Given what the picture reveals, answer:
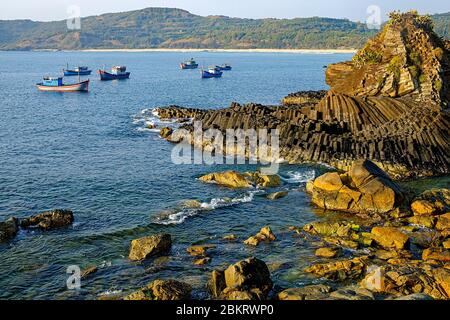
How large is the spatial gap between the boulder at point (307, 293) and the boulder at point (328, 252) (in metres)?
5.38

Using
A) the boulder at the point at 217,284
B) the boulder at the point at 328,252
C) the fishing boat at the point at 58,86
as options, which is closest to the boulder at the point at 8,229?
the boulder at the point at 217,284

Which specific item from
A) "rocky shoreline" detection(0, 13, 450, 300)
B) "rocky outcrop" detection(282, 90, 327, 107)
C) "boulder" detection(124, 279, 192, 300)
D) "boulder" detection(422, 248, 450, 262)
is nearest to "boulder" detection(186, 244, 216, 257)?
"rocky shoreline" detection(0, 13, 450, 300)

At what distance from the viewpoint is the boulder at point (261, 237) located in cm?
3497

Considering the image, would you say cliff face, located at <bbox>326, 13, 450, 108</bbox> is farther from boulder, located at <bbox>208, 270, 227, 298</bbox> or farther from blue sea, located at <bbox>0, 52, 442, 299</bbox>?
boulder, located at <bbox>208, 270, 227, 298</bbox>

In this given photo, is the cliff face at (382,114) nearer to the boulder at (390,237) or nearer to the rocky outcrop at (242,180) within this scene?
the rocky outcrop at (242,180)

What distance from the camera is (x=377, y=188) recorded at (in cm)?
4094

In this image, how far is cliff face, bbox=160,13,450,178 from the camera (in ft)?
184

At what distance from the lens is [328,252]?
3222 cm

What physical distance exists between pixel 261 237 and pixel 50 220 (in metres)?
17.4

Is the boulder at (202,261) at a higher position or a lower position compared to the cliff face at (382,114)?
lower

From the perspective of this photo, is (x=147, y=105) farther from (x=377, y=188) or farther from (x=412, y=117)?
(x=377, y=188)

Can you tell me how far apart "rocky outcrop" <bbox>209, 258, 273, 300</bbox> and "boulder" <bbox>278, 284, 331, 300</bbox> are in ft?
3.93

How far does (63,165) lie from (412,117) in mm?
45596
